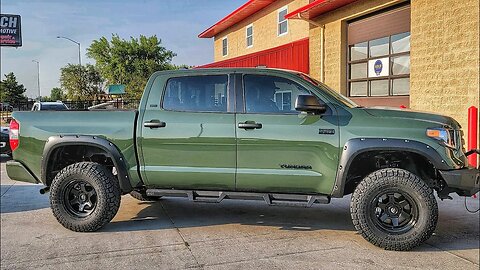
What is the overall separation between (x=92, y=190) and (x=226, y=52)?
22.1 metres

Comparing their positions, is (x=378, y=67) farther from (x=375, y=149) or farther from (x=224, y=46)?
(x=224, y=46)

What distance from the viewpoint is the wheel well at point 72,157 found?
17.3 feet

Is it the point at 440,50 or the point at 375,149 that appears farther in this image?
the point at 440,50

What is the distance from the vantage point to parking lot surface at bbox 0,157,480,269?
412cm

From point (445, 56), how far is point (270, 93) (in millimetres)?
5617

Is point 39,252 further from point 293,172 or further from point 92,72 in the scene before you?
point 92,72

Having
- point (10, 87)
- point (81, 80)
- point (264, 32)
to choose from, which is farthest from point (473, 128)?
point (10, 87)

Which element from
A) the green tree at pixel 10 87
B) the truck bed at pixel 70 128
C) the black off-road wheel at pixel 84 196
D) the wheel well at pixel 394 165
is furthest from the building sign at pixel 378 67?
the green tree at pixel 10 87

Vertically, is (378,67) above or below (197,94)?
above

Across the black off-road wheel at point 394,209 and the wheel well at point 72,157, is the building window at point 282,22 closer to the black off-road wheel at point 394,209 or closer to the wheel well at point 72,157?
the wheel well at point 72,157

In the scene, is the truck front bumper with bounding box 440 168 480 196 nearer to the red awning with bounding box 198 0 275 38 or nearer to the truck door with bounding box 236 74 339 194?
the truck door with bounding box 236 74 339 194

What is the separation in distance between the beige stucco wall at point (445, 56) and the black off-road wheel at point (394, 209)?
4721 mm

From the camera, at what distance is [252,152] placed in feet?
15.7

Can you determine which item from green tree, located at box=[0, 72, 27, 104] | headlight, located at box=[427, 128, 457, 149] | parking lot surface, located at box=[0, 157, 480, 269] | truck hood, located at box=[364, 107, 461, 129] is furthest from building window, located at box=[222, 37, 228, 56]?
green tree, located at box=[0, 72, 27, 104]
